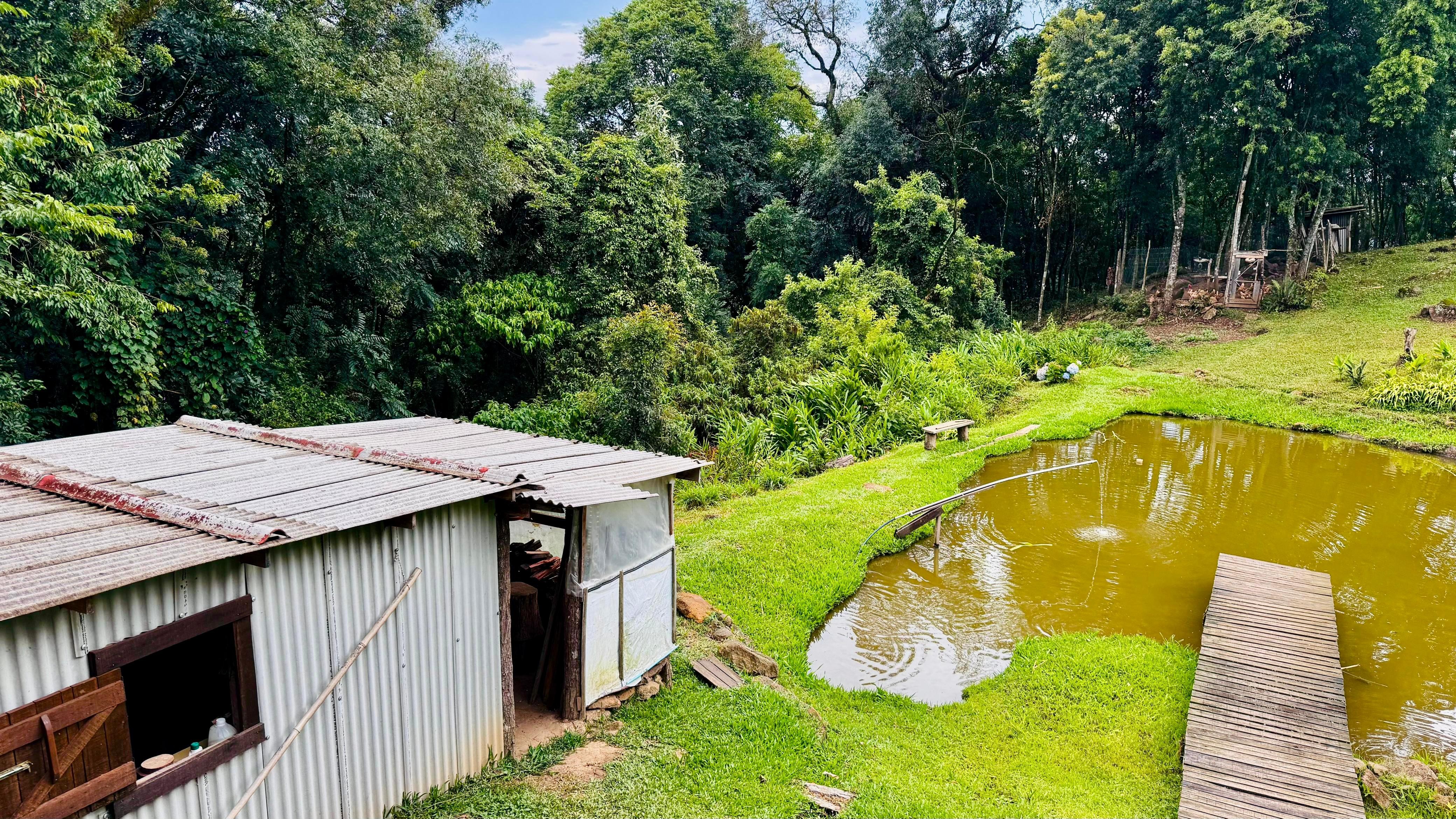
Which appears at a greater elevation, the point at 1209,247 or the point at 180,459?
the point at 1209,247

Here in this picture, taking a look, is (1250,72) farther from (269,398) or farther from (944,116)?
(269,398)

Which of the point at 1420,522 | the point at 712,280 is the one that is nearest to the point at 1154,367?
the point at 1420,522

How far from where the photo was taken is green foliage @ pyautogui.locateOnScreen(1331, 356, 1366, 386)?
18.0 metres

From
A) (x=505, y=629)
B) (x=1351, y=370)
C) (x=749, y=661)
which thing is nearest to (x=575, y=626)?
(x=505, y=629)

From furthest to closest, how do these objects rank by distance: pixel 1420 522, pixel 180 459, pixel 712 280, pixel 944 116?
1. pixel 944 116
2. pixel 712 280
3. pixel 1420 522
4. pixel 180 459

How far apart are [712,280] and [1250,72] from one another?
16145 millimetres

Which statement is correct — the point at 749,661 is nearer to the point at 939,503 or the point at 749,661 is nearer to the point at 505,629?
the point at 505,629

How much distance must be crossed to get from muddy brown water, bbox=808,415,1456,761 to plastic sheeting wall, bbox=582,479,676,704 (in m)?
2.36

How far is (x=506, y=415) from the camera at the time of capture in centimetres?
1376

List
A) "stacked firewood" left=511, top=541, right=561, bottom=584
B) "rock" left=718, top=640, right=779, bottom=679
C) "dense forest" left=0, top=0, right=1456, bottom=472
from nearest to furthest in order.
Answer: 1. "stacked firewood" left=511, top=541, right=561, bottom=584
2. "rock" left=718, top=640, right=779, bottom=679
3. "dense forest" left=0, top=0, right=1456, bottom=472

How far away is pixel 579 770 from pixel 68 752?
3032 mm

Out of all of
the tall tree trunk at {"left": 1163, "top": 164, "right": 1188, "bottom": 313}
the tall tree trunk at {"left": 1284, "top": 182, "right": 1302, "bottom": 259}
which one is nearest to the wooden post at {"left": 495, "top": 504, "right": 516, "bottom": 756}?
the tall tree trunk at {"left": 1163, "top": 164, "right": 1188, "bottom": 313}

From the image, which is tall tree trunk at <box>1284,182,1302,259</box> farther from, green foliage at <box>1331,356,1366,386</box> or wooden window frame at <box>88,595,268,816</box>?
wooden window frame at <box>88,595,268,816</box>

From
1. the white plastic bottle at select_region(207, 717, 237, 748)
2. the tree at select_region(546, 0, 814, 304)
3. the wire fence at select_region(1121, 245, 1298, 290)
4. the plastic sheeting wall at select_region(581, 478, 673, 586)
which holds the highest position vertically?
the tree at select_region(546, 0, 814, 304)
